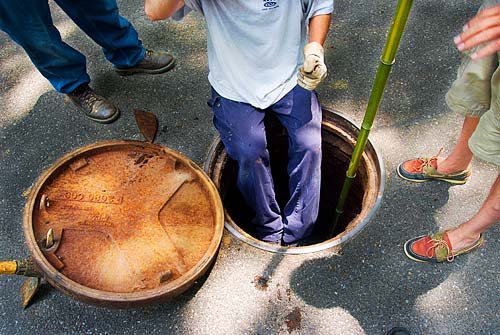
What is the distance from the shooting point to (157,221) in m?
2.16

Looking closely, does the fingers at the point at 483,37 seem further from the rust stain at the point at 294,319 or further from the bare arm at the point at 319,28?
the rust stain at the point at 294,319

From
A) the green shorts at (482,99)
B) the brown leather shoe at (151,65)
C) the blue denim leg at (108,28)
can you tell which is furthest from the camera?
the brown leather shoe at (151,65)

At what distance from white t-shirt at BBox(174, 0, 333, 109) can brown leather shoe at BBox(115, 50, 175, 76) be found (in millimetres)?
754

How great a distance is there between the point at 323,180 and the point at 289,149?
95cm

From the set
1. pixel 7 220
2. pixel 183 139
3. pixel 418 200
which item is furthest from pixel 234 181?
pixel 7 220

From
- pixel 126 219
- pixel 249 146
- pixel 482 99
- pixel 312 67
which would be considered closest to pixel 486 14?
pixel 482 99

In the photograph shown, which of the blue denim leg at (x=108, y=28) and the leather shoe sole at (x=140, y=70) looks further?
the leather shoe sole at (x=140, y=70)

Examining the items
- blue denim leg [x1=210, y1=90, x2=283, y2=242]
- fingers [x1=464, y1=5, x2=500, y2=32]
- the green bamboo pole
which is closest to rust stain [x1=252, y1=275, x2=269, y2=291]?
blue denim leg [x1=210, y1=90, x2=283, y2=242]

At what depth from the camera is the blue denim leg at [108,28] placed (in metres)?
2.52

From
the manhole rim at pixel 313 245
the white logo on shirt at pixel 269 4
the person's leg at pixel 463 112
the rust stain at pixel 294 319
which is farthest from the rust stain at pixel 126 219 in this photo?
the person's leg at pixel 463 112

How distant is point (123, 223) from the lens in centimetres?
215

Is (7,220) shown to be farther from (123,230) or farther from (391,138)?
(391,138)

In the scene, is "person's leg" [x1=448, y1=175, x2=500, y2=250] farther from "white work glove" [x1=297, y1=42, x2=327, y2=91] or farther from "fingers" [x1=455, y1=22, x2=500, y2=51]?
"white work glove" [x1=297, y1=42, x2=327, y2=91]

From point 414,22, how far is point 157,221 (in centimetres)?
227
